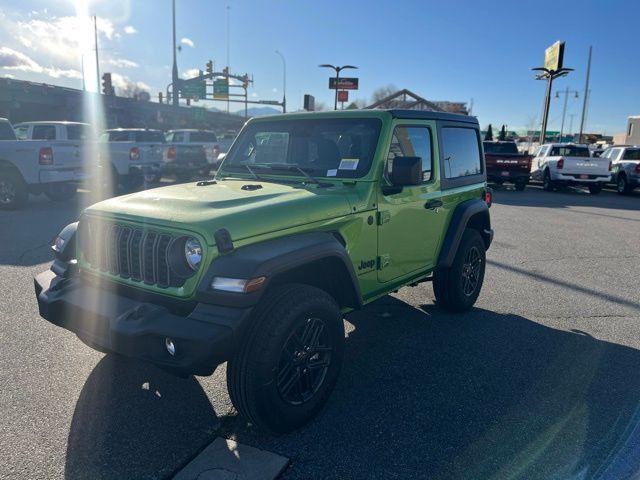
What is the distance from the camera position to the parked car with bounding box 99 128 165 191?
1291cm

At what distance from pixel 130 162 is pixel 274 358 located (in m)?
12.2

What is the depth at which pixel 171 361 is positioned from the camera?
98.8 inches

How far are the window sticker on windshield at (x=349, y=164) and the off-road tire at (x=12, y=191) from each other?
30.4ft

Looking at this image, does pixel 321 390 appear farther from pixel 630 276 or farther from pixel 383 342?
pixel 630 276

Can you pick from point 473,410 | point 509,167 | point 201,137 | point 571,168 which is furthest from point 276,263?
point 571,168

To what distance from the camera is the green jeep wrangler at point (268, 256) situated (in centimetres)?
258

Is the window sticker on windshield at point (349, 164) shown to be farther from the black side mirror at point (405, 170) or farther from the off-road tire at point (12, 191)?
the off-road tire at point (12, 191)

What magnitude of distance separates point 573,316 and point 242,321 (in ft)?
12.9

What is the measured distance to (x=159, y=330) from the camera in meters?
2.51

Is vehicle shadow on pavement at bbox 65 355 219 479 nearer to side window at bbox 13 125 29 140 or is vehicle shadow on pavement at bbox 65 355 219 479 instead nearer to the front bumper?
the front bumper

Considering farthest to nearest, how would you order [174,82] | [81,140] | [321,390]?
[174,82], [81,140], [321,390]

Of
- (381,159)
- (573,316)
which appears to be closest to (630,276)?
(573,316)

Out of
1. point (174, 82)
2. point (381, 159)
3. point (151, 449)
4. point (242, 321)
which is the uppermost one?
point (174, 82)

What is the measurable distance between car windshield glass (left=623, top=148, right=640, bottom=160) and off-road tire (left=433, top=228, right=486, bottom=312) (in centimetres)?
1652
